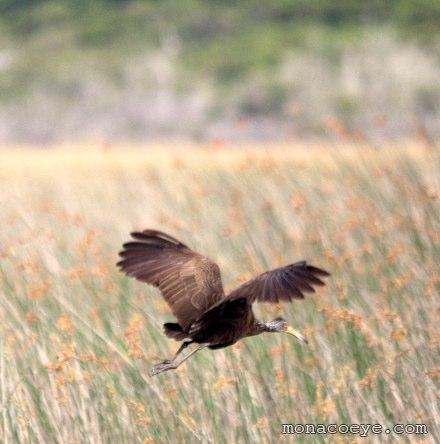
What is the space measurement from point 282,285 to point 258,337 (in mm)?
1219

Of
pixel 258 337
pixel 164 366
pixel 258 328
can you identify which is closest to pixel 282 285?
pixel 258 328

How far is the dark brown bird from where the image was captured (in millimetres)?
3330

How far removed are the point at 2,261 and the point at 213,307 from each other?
262 cm

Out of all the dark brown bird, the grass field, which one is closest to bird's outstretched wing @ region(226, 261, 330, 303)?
the dark brown bird

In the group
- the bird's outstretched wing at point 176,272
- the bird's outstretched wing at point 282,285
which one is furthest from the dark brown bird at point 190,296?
the bird's outstretched wing at point 282,285

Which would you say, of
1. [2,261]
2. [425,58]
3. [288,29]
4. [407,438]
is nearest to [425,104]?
[425,58]

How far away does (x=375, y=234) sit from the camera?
4.76 m

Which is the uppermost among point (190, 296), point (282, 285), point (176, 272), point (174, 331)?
point (176, 272)

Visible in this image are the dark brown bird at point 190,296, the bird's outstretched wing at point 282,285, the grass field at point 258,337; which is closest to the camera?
the bird's outstretched wing at point 282,285

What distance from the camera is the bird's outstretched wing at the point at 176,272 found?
3.42 metres

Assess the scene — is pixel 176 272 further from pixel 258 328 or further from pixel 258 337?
pixel 258 337

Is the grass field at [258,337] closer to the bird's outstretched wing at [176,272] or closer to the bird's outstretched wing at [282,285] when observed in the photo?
the bird's outstretched wing at [176,272]

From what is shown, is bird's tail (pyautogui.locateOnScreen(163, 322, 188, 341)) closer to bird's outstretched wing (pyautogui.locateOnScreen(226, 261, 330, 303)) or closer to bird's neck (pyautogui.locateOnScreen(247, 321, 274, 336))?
bird's neck (pyautogui.locateOnScreen(247, 321, 274, 336))

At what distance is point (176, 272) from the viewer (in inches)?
138
